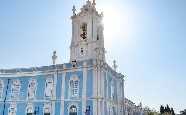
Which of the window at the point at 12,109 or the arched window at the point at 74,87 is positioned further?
the window at the point at 12,109

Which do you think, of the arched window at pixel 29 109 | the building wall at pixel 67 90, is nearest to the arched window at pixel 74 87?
the building wall at pixel 67 90

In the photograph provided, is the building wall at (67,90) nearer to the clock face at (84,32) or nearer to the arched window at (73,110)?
the arched window at (73,110)

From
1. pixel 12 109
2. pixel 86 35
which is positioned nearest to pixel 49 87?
pixel 12 109

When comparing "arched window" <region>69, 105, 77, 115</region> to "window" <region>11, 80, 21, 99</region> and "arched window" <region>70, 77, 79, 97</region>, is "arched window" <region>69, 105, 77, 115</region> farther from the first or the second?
"window" <region>11, 80, 21, 99</region>

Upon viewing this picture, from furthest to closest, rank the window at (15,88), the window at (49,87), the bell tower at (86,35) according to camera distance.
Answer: the bell tower at (86,35) < the window at (15,88) < the window at (49,87)

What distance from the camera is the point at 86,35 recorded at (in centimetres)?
3688

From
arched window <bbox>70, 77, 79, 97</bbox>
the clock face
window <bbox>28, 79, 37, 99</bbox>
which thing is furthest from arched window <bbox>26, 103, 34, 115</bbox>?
the clock face

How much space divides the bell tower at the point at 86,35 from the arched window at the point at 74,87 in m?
4.65

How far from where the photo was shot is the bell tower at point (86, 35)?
119 ft

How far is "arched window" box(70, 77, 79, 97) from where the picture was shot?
105ft

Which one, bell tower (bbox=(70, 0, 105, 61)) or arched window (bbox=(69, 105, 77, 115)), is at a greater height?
bell tower (bbox=(70, 0, 105, 61))

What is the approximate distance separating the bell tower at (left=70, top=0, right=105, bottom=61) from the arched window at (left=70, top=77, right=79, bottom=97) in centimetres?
465

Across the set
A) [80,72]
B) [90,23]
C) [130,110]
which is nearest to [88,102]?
[80,72]

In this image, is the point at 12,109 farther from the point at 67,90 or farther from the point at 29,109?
the point at 67,90
